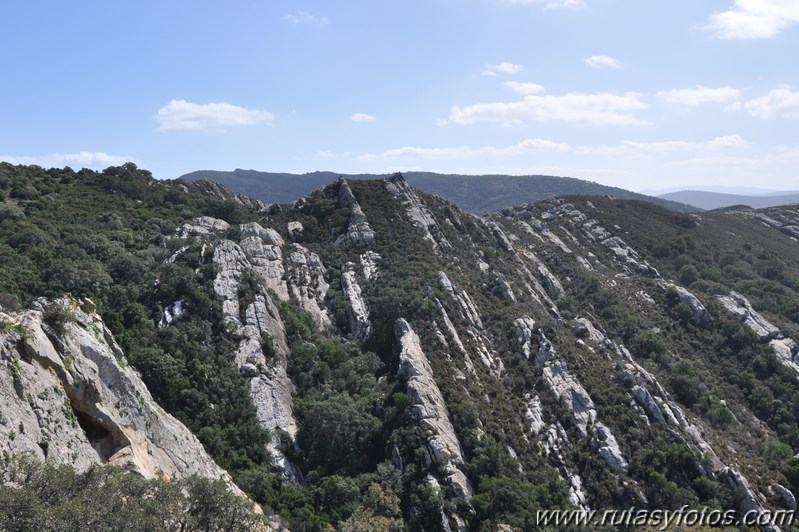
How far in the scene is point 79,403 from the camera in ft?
73.6

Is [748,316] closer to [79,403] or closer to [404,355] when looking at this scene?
[404,355]

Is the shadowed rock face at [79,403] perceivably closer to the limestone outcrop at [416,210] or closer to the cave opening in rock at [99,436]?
the cave opening in rock at [99,436]

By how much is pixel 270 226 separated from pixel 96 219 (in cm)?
2022

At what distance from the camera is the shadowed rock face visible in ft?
63.2

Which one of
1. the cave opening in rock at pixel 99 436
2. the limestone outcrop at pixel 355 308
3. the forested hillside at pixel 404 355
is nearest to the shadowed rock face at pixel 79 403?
the cave opening in rock at pixel 99 436

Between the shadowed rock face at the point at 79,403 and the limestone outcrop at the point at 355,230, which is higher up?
the limestone outcrop at the point at 355,230

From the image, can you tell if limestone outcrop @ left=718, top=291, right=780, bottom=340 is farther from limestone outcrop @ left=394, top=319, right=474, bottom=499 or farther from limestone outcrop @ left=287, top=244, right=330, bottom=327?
limestone outcrop @ left=287, top=244, right=330, bottom=327

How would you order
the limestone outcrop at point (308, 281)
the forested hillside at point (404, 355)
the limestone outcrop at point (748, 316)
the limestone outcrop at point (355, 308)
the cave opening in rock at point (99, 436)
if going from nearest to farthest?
the cave opening in rock at point (99, 436) < the forested hillside at point (404, 355) < the limestone outcrop at point (355, 308) < the limestone outcrop at point (308, 281) < the limestone outcrop at point (748, 316)

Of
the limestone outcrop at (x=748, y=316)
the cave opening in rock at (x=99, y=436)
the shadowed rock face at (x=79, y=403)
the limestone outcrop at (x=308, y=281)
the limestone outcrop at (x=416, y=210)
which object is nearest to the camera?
the shadowed rock face at (x=79, y=403)

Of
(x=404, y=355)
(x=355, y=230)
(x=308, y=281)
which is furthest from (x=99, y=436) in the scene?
(x=355, y=230)

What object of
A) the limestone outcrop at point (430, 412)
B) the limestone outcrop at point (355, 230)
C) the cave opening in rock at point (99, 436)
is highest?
the limestone outcrop at point (355, 230)

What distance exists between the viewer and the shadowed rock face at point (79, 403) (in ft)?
63.2

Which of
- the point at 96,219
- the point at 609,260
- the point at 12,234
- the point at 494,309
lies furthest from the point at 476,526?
the point at 609,260

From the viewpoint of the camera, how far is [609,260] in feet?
270
